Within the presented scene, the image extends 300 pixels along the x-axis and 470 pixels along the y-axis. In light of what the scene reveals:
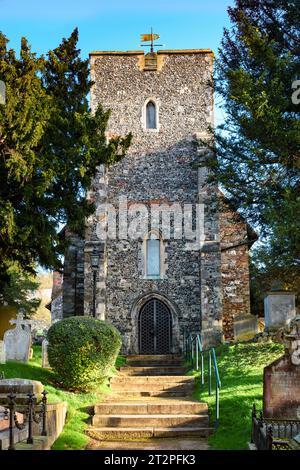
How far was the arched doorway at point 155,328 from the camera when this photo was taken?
20188 millimetres

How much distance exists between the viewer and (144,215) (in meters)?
21.0

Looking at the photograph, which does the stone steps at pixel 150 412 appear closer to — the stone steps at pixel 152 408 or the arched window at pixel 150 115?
the stone steps at pixel 152 408

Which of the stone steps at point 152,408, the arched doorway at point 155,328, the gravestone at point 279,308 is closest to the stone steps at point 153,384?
the stone steps at point 152,408

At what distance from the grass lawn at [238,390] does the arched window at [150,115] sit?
30.0 ft

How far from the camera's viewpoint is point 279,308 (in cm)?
1669

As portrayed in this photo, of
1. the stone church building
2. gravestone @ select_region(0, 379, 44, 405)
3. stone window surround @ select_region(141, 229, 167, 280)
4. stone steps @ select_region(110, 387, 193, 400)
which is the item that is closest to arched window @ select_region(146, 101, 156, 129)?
the stone church building

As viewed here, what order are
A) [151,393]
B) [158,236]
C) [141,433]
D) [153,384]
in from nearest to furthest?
[141,433] → [151,393] → [153,384] → [158,236]

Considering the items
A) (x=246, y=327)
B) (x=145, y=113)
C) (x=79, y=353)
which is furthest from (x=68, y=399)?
(x=145, y=113)

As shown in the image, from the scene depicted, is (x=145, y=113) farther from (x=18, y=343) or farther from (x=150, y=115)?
(x=18, y=343)

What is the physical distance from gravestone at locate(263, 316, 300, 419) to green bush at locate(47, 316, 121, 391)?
195 inches

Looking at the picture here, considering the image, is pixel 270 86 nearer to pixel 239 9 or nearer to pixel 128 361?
pixel 239 9

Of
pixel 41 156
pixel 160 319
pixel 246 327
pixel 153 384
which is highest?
pixel 41 156

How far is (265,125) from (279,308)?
18.6ft

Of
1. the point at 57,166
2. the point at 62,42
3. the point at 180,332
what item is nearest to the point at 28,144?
the point at 57,166
